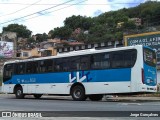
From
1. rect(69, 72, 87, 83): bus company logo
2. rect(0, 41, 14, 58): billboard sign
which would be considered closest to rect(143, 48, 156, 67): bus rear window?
rect(69, 72, 87, 83): bus company logo

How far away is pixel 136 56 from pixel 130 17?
6831 centimetres

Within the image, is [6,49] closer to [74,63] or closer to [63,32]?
[63,32]

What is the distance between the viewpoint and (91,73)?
25047mm

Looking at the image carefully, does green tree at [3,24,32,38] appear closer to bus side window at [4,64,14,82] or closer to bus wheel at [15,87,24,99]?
bus side window at [4,64,14,82]

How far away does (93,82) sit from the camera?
2492 cm

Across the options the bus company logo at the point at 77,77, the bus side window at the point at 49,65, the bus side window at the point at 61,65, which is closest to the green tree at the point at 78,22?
the bus side window at the point at 49,65

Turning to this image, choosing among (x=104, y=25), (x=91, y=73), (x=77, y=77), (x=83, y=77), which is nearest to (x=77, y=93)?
(x=77, y=77)

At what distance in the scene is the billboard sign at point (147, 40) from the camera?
35.2 metres

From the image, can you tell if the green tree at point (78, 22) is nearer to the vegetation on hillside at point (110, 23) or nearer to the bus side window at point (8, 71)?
the vegetation on hillside at point (110, 23)

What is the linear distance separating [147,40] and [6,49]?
56306 millimetres

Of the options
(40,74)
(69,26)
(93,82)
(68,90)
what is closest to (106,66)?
(93,82)

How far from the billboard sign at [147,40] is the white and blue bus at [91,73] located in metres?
11.0

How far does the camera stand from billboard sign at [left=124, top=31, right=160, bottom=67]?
3525cm

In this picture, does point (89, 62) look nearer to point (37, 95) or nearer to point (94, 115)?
point (37, 95)
